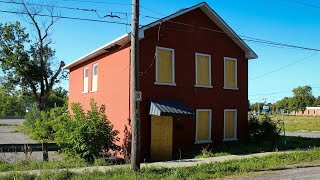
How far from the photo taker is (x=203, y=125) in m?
19.6

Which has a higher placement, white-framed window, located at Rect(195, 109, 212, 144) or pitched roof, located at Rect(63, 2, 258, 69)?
pitched roof, located at Rect(63, 2, 258, 69)

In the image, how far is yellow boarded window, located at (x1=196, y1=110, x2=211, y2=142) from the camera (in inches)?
764

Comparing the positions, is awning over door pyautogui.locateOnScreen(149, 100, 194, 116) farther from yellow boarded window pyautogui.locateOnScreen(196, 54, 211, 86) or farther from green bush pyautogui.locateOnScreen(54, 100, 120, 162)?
yellow boarded window pyautogui.locateOnScreen(196, 54, 211, 86)

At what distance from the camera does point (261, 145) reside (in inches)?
810

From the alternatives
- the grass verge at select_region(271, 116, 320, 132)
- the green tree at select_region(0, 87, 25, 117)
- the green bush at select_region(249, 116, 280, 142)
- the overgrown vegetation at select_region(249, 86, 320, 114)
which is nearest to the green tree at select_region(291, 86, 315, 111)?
the overgrown vegetation at select_region(249, 86, 320, 114)

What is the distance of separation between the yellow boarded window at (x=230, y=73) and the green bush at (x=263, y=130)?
268 cm

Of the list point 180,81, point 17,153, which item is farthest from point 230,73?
point 17,153

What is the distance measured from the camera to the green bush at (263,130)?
2153cm

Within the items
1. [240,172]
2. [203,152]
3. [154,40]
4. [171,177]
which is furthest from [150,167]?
[154,40]

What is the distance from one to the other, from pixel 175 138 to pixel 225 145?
3.52 meters

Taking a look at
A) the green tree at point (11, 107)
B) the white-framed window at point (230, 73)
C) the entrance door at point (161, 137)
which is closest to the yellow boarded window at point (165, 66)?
the entrance door at point (161, 137)

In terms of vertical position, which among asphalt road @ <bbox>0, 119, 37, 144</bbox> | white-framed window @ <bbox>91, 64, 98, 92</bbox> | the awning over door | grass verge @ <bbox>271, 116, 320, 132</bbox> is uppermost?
white-framed window @ <bbox>91, 64, 98, 92</bbox>

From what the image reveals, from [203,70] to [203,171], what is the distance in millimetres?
8229

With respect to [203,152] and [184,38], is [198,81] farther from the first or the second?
[203,152]
